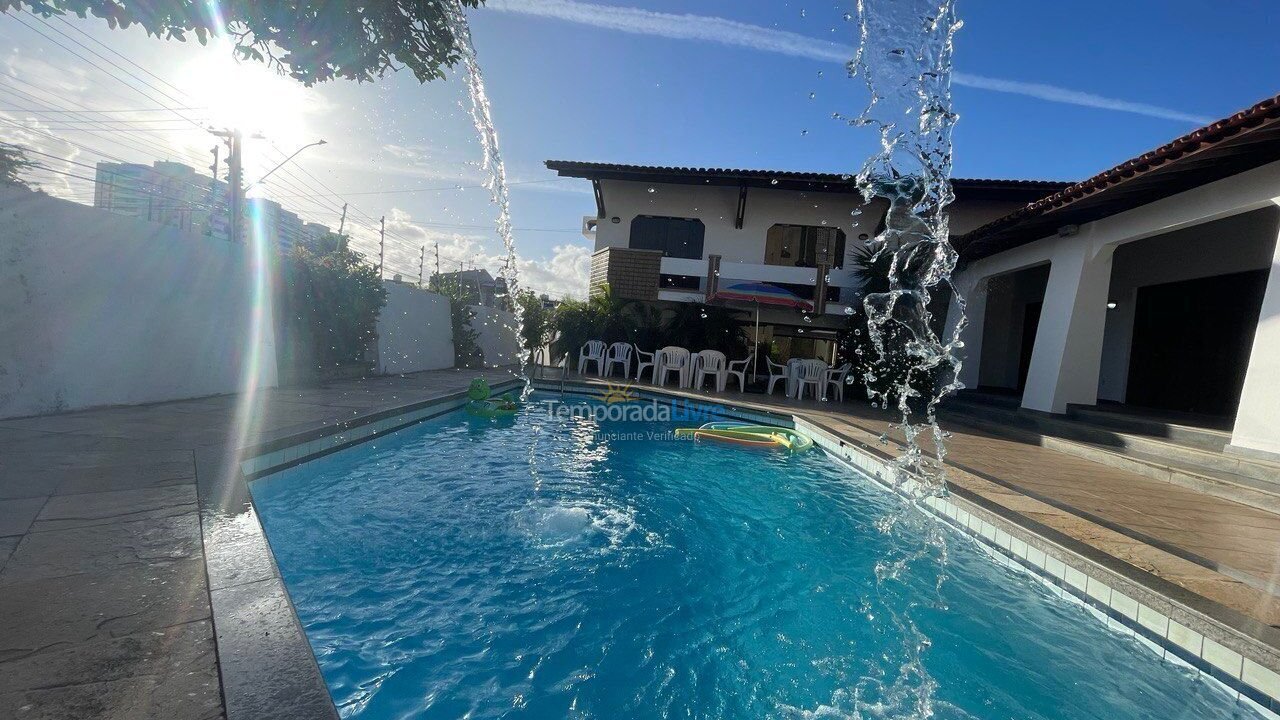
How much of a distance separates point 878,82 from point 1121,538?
4.88 meters

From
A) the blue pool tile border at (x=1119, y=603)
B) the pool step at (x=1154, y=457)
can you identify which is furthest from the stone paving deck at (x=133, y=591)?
the pool step at (x=1154, y=457)

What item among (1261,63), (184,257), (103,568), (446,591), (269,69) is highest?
(1261,63)

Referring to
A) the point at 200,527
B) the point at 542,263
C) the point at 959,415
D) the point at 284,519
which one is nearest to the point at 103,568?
the point at 200,527

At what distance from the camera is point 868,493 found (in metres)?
5.89

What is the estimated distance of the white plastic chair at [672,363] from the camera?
13.1 metres

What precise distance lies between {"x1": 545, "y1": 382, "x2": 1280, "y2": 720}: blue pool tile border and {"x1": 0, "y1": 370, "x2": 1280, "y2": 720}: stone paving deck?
20 centimetres

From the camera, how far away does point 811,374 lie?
12539 millimetres

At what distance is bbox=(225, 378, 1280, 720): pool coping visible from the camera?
5.92 ft

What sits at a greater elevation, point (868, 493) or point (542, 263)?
point (542, 263)

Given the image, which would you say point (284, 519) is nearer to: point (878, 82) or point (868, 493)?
Answer: point (868, 493)

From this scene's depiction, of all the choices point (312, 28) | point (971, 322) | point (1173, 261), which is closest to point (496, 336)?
point (971, 322)

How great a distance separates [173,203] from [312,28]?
676cm

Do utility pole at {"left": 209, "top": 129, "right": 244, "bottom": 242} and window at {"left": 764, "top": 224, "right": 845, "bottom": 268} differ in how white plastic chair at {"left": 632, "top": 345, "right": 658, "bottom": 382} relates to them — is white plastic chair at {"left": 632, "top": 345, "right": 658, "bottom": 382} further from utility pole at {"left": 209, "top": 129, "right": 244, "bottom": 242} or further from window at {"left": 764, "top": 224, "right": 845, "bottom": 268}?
utility pole at {"left": 209, "top": 129, "right": 244, "bottom": 242}

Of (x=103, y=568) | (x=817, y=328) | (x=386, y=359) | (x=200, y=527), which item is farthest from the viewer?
(x=817, y=328)
